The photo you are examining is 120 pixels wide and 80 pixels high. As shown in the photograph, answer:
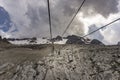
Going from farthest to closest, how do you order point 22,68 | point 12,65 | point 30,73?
1. point 12,65
2. point 22,68
3. point 30,73

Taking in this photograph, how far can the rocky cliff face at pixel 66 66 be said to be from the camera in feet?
97.8

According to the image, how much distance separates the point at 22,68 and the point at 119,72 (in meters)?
14.5

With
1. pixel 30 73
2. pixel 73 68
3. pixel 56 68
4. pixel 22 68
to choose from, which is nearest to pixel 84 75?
pixel 73 68

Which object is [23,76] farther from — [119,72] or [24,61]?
[119,72]

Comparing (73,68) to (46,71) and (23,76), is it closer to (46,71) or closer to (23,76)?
(46,71)

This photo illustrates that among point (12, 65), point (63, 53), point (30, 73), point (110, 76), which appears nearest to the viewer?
point (110, 76)

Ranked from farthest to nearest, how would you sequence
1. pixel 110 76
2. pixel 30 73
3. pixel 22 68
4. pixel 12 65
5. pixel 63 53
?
pixel 63 53 → pixel 12 65 → pixel 22 68 → pixel 30 73 → pixel 110 76

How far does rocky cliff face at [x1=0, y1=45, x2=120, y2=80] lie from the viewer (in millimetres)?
29812

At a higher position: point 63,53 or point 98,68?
point 63,53

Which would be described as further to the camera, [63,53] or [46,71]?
[63,53]

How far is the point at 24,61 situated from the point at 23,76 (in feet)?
20.7

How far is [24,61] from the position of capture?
1436 inches

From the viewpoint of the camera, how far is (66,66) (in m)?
32.8

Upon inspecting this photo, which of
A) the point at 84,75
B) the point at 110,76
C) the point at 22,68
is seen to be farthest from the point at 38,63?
the point at 110,76
